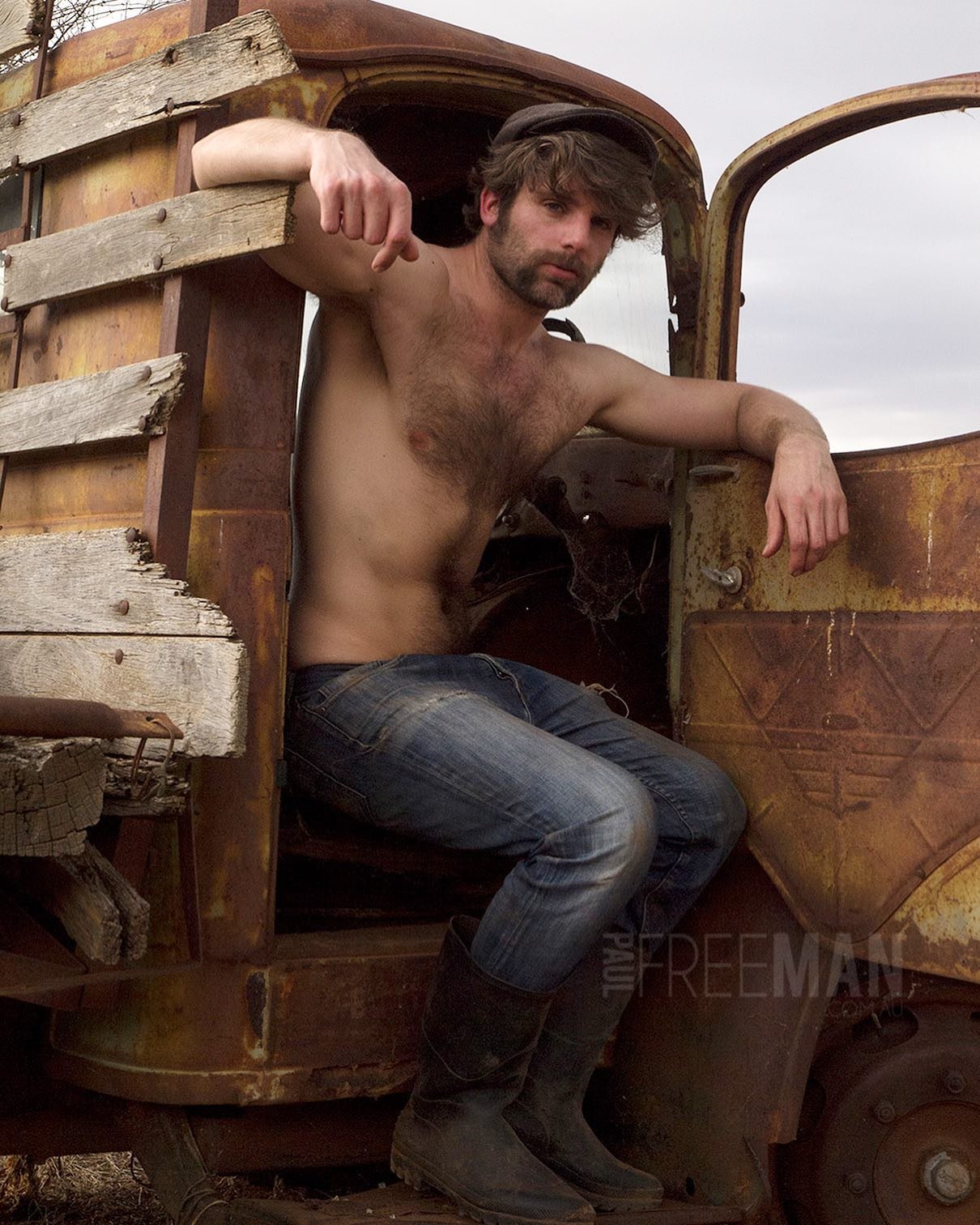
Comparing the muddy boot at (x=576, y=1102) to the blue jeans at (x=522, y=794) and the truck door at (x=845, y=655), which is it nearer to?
the blue jeans at (x=522, y=794)

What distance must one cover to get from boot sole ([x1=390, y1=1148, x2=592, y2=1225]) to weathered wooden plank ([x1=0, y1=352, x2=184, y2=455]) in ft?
4.81

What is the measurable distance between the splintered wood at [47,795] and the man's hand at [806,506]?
137 centimetres

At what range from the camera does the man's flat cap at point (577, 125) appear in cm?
296

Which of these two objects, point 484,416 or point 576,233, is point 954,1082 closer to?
point 484,416

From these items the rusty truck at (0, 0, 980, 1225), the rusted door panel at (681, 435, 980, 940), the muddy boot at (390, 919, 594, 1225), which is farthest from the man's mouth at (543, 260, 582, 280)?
the muddy boot at (390, 919, 594, 1225)

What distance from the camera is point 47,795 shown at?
208 centimetres

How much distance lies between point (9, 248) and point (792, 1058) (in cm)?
231

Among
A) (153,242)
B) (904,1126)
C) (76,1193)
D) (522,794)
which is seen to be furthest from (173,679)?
(76,1193)

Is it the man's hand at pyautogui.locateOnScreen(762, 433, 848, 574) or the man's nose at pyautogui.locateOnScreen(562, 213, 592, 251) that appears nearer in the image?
the man's hand at pyautogui.locateOnScreen(762, 433, 848, 574)

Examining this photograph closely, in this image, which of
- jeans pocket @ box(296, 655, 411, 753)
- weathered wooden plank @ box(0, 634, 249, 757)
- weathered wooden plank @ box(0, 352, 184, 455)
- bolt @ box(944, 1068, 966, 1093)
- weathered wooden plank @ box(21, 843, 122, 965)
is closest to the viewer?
weathered wooden plank @ box(21, 843, 122, 965)

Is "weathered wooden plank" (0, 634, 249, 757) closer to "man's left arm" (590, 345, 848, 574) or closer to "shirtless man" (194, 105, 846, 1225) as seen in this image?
"shirtless man" (194, 105, 846, 1225)

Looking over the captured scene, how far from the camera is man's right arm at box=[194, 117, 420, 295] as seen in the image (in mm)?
2295

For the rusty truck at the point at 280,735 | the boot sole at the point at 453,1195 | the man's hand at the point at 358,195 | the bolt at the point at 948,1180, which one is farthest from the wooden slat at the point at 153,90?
the bolt at the point at 948,1180

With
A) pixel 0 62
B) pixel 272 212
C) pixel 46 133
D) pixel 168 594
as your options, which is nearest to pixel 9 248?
pixel 46 133
